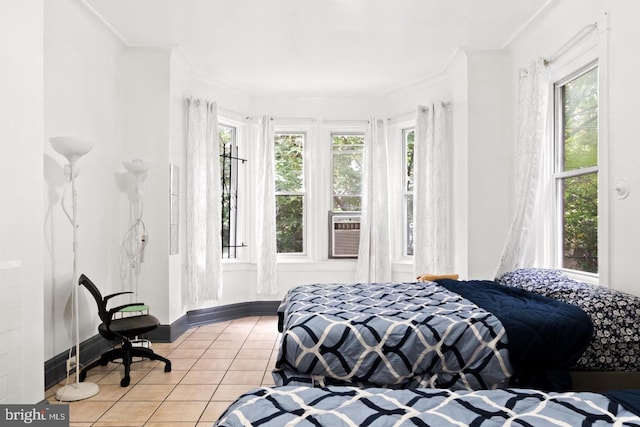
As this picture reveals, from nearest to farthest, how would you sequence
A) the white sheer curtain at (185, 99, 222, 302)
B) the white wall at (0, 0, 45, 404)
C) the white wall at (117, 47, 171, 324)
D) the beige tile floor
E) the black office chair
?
the white wall at (0, 0, 45, 404)
the beige tile floor
the black office chair
the white wall at (117, 47, 171, 324)
the white sheer curtain at (185, 99, 222, 302)

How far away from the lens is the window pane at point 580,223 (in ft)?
10.8

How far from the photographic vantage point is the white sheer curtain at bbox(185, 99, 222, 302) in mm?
4887

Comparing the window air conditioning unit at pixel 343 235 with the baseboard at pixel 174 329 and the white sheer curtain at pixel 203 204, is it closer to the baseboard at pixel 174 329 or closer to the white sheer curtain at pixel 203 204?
the baseboard at pixel 174 329

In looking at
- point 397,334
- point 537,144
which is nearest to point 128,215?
point 397,334

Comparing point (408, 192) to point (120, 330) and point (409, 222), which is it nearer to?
point (409, 222)

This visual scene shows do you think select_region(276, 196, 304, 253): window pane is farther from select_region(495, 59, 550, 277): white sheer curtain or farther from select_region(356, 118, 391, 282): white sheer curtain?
select_region(495, 59, 550, 277): white sheer curtain

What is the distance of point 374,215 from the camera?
5750mm

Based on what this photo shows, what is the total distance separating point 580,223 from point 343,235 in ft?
10.0

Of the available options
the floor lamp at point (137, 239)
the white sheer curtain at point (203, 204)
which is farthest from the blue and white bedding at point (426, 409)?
the white sheer curtain at point (203, 204)

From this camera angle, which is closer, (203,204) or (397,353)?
(397,353)

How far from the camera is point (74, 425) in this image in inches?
104

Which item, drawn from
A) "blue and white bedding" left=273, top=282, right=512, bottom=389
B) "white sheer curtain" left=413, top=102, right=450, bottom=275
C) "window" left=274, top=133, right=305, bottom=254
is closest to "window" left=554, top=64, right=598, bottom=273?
"white sheer curtain" left=413, top=102, right=450, bottom=275

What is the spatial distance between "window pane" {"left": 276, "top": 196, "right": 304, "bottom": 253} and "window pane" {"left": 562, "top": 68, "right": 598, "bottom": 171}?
3.35 m

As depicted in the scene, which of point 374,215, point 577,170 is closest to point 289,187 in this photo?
point 374,215
